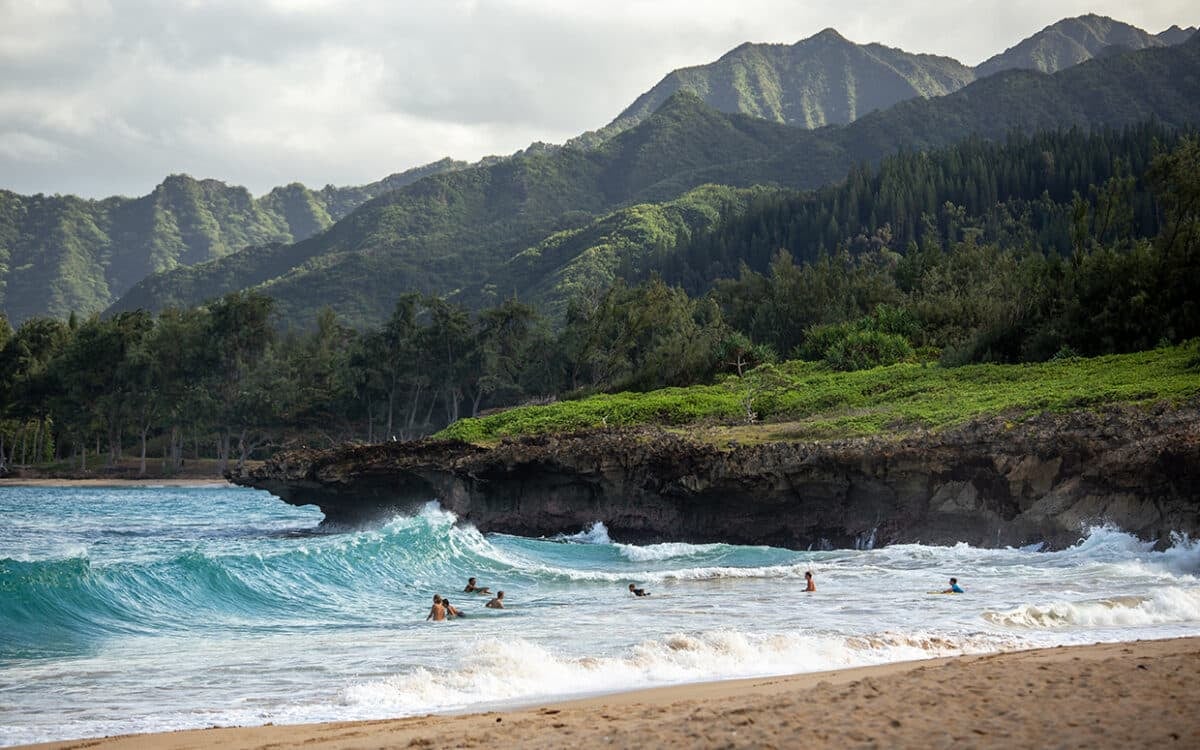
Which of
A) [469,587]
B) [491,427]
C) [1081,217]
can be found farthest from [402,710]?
[1081,217]

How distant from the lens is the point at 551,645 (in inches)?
615

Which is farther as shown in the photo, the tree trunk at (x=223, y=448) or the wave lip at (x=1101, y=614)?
the tree trunk at (x=223, y=448)

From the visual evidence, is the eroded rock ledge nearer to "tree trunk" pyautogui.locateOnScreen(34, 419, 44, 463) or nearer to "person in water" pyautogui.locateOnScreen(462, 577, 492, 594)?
"person in water" pyautogui.locateOnScreen(462, 577, 492, 594)

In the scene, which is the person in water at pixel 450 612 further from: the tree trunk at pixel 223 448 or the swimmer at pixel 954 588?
the tree trunk at pixel 223 448

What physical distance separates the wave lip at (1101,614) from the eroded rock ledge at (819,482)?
539 cm

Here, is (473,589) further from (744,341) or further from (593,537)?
(744,341)

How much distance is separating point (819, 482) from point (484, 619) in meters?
11.7

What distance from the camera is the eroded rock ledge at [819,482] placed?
23.0m

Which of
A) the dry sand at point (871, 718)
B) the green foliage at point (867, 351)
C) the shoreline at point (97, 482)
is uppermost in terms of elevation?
the green foliage at point (867, 351)

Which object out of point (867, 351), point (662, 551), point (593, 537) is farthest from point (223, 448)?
point (662, 551)

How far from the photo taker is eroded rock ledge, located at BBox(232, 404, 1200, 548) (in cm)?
2303

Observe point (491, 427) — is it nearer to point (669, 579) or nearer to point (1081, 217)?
point (669, 579)

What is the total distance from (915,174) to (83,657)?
116701 mm

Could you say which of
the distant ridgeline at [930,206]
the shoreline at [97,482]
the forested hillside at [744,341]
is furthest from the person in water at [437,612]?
the distant ridgeline at [930,206]
